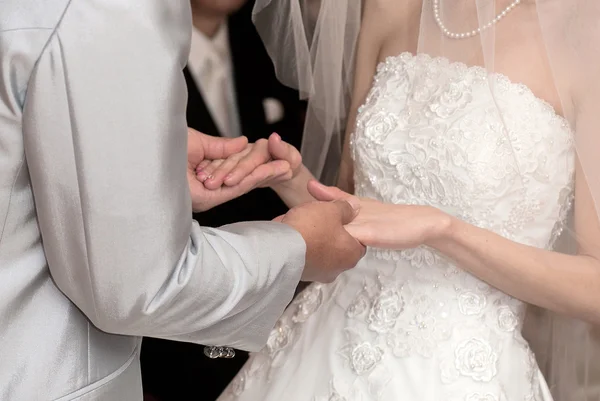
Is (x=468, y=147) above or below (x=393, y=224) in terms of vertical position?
above

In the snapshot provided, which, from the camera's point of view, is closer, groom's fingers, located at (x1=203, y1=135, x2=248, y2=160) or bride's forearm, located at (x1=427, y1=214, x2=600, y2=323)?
bride's forearm, located at (x1=427, y1=214, x2=600, y2=323)

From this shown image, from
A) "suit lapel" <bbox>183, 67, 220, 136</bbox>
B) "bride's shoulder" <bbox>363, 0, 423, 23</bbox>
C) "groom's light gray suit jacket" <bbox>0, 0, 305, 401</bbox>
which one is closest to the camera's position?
"groom's light gray suit jacket" <bbox>0, 0, 305, 401</bbox>

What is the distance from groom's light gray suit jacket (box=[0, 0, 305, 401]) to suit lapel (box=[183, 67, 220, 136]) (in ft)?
3.08

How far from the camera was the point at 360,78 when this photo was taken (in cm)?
150

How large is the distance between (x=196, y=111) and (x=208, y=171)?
533mm

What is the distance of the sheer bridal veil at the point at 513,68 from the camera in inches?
43.4

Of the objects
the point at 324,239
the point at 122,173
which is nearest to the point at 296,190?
the point at 324,239

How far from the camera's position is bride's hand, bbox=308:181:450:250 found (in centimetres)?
111

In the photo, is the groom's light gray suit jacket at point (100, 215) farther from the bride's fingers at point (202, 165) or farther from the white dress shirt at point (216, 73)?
the white dress shirt at point (216, 73)

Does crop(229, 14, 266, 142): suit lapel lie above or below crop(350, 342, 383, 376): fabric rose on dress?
above

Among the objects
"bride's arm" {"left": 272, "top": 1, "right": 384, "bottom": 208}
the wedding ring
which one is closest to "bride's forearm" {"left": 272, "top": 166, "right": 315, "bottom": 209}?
"bride's arm" {"left": 272, "top": 1, "right": 384, "bottom": 208}

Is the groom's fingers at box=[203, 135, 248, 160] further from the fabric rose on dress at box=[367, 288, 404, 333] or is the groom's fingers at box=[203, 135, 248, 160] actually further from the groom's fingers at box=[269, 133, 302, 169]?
the fabric rose on dress at box=[367, 288, 404, 333]

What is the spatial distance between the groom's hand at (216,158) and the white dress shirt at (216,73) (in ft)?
1.61

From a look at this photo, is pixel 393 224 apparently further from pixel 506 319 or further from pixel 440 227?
pixel 506 319
